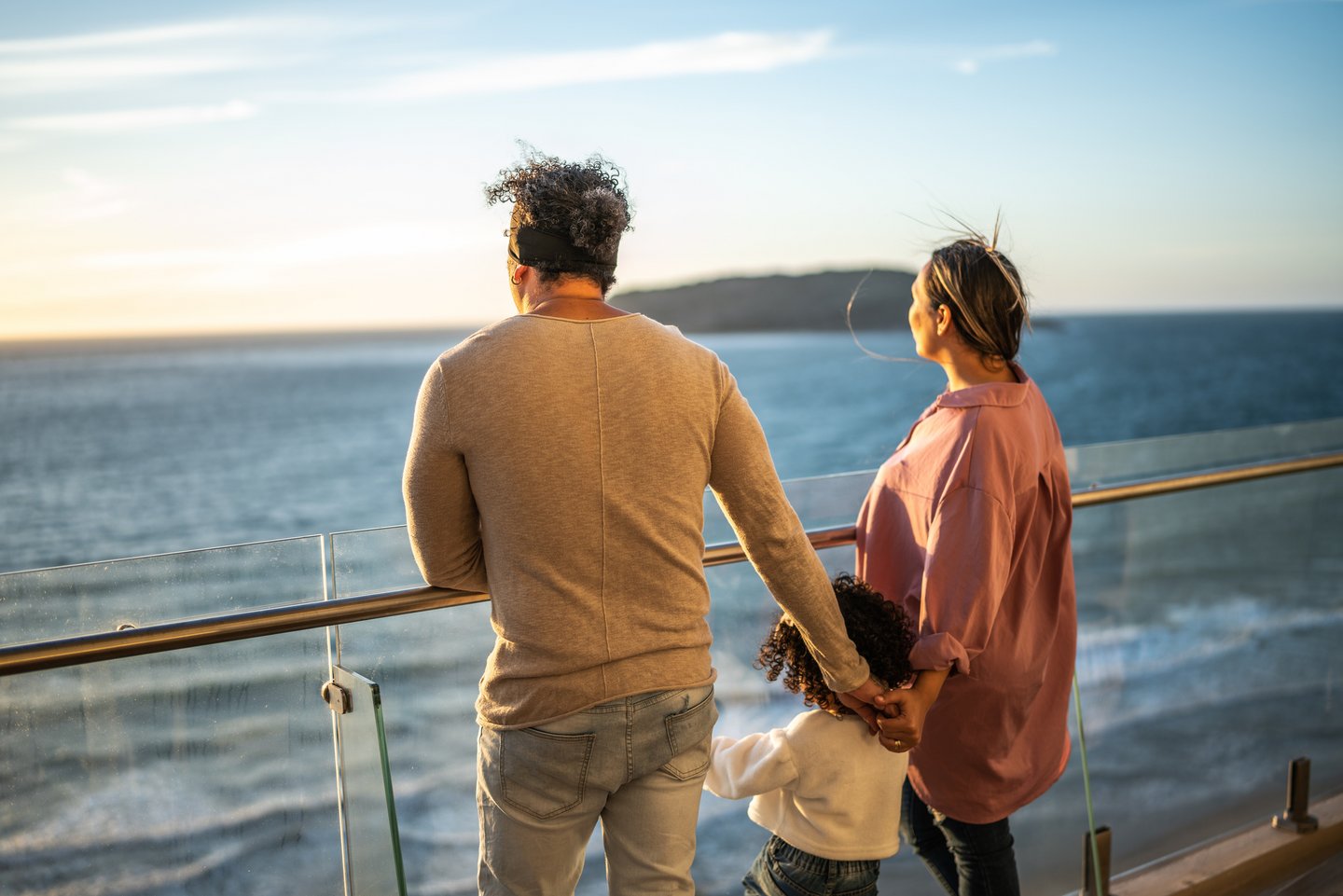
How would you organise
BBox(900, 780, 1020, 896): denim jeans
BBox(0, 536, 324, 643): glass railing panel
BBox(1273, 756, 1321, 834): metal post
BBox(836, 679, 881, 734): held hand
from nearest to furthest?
BBox(0, 536, 324, 643): glass railing panel, BBox(836, 679, 881, 734): held hand, BBox(900, 780, 1020, 896): denim jeans, BBox(1273, 756, 1321, 834): metal post

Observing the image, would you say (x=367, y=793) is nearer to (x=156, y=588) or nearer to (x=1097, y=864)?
(x=156, y=588)

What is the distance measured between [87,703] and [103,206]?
6567 cm

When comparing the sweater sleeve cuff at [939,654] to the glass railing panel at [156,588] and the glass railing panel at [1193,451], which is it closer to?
the glass railing panel at [1193,451]

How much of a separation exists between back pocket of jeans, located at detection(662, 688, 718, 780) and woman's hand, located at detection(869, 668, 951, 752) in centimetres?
33

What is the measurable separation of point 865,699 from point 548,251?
85 cm

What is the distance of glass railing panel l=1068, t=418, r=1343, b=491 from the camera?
2.73 m

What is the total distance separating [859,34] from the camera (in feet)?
145

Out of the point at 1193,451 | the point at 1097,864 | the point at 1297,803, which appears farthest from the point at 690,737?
the point at 1297,803

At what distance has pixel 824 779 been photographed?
6.03 ft

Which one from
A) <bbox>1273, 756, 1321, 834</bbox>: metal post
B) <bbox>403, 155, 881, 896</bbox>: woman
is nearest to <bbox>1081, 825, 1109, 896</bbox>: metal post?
<bbox>1273, 756, 1321, 834</bbox>: metal post

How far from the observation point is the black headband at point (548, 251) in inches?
56.6

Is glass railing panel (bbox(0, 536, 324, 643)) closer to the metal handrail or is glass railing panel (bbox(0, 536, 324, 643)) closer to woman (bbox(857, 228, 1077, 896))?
the metal handrail

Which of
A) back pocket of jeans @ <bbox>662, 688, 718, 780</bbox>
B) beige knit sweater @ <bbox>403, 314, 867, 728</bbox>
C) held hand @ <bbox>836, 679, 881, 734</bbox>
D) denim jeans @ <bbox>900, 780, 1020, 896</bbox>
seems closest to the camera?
beige knit sweater @ <bbox>403, 314, 867, 728</bbox>

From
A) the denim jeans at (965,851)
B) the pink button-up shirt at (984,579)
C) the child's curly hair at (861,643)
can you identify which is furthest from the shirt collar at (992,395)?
the denim jeans at (965,851)
